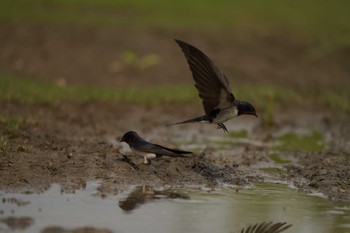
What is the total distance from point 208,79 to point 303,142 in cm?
410

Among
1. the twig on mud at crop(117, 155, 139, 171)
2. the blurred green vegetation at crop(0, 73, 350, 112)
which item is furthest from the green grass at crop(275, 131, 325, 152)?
the twig on mud at crop(117, 155, 139, 171)

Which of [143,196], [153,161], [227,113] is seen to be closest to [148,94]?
[153,161]

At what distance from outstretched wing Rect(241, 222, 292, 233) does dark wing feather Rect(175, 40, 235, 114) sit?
172cm

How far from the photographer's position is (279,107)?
14.4 m

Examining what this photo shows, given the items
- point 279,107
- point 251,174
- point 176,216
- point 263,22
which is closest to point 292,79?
point 279,107

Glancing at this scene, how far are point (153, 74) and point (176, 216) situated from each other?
917 cm

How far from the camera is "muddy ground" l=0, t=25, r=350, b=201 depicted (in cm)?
810

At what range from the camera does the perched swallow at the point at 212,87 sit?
7766 mm

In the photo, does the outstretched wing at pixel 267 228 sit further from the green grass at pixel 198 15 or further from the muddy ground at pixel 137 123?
the green grass at pixel 198 15

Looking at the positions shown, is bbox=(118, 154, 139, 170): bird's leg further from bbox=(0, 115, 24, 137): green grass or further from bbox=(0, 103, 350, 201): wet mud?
bbox=(0, 115, 24, 137): green grass

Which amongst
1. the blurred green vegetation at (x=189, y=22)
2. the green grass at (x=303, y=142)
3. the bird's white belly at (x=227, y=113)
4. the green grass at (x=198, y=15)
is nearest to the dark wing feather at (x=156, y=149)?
the bird's white belly at (x=227, y=113)

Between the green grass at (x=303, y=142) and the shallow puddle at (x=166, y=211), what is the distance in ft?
10.2

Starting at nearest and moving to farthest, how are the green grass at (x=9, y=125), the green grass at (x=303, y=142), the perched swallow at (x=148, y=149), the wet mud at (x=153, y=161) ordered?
the wet mud at (x=153, y=161)
the perched swallow at (x=148, y=149)
the green grass at (x=9, y=125)
the green grass at (x=303, y=142)

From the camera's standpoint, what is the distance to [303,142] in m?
11.6
